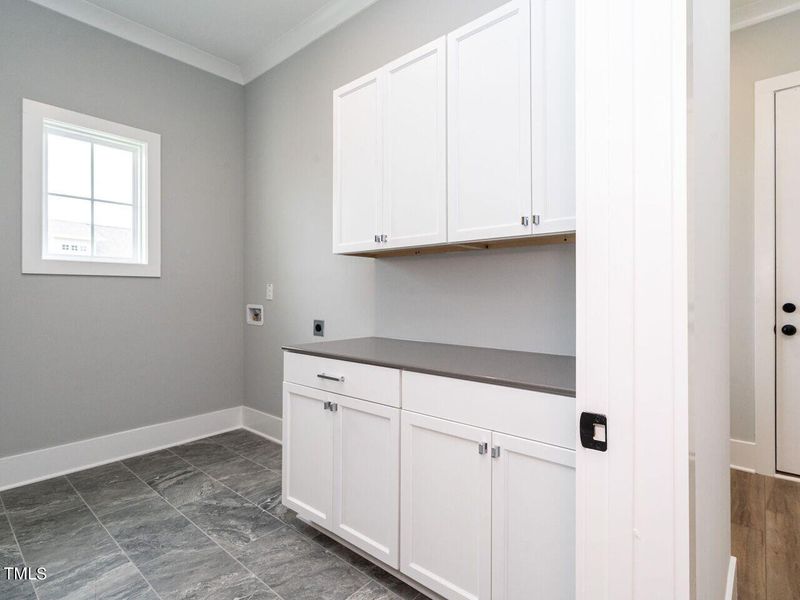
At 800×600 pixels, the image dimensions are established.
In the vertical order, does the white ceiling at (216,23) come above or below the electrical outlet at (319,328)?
above

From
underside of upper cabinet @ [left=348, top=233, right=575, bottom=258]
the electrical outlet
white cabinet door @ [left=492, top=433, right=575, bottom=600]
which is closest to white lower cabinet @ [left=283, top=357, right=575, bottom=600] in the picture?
white cabinet door @ [left=492, top=433, right=575, bottom=600]

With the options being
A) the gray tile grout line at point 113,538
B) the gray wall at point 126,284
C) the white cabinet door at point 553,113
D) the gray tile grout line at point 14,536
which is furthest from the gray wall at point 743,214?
the gray tile grout line at point 14,536

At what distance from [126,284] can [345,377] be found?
6.73 ft

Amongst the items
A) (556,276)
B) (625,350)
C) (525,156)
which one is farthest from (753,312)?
(625,350)

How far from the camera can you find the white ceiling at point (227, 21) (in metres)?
2.61

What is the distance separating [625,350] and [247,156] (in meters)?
3.41

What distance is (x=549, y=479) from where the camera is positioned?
1.18 m

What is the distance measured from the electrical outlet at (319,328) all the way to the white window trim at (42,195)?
1224mm

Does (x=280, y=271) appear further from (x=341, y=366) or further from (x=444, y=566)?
(x=444, y=566)

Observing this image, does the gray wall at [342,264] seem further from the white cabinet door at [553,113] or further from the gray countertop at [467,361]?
the white cabinet door at [553,113]

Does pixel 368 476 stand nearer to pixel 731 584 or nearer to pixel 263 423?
pixel 731 584

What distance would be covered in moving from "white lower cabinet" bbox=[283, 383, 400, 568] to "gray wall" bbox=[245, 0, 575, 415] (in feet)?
2.14

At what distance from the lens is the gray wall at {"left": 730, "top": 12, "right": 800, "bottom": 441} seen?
2607 mm

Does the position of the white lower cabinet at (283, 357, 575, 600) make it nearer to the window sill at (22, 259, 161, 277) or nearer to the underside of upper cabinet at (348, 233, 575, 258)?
the underside of upper cabinet at (348, 233, 575, 258)
